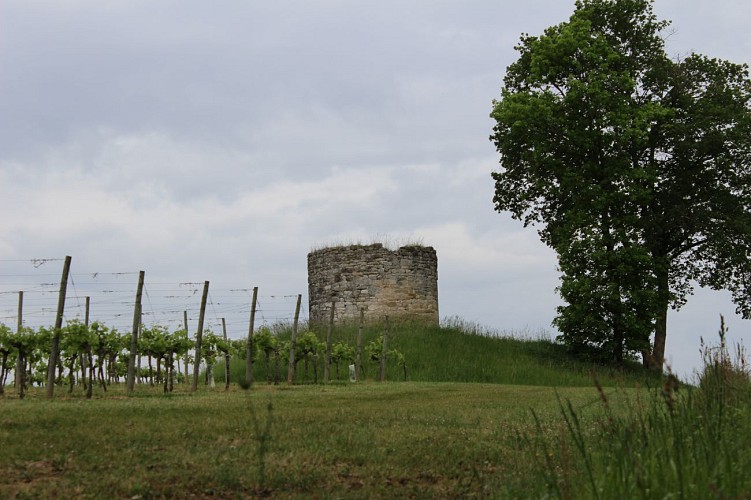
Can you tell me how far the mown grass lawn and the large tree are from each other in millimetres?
14659

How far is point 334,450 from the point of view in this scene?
9742 millimetres

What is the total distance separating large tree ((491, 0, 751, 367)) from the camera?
93.8 feet

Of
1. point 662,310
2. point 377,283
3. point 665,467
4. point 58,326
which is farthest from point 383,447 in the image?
point 377,283

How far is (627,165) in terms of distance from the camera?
29.5 metres

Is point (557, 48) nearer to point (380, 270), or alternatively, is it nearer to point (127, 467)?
point (380, 270)

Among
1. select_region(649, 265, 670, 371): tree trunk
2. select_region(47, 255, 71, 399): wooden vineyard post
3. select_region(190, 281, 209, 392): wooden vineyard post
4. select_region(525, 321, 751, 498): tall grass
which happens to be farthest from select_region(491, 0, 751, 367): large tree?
select_region(525, 321, 751, 498): tall grass

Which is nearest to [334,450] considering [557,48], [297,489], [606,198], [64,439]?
[297,489]

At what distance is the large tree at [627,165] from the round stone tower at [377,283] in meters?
5.90

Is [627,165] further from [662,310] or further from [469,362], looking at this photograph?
[469,362]

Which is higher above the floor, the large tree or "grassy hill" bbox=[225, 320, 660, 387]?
the large tree

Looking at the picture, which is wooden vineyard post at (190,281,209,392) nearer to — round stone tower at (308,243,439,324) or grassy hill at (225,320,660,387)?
grassy hill at (225,320,660,387)

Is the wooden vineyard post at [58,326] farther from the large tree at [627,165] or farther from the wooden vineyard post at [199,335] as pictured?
the large tree at [627,165]

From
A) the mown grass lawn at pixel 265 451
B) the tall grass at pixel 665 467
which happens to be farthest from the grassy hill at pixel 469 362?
the tall grass at pixel 665 467

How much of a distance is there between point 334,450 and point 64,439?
3634 millimetres
